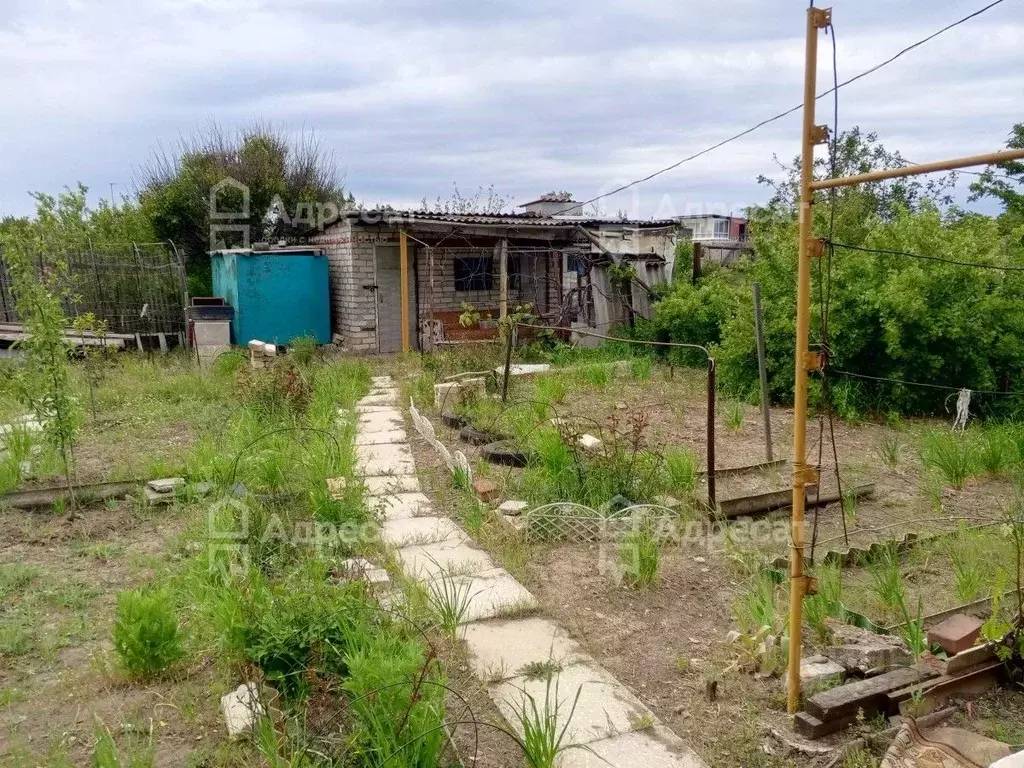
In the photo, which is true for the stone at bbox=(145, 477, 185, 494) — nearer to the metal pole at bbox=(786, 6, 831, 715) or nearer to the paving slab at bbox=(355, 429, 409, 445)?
the paving slab at bbox=(355, 429, 409, 445)

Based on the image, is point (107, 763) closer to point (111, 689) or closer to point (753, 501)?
point (111, 689)

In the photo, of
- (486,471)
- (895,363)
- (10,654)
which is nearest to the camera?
(10,654)

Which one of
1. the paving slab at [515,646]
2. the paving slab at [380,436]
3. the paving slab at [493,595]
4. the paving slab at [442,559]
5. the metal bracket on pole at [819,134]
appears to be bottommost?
the paving slab at [515,646]

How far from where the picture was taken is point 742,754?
2689 millimetres

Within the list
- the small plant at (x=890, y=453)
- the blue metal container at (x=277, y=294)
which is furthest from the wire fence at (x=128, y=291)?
→ the small plant at (x=890, y=453)

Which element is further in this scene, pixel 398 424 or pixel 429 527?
pixel 398 424

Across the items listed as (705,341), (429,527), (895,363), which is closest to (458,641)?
(429,527)

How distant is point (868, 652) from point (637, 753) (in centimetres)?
113

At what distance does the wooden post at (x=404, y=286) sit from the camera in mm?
13000

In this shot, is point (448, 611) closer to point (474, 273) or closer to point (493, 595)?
point (493, 595)

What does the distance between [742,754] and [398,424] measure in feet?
19.2

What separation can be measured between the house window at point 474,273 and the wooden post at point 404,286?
123 cm

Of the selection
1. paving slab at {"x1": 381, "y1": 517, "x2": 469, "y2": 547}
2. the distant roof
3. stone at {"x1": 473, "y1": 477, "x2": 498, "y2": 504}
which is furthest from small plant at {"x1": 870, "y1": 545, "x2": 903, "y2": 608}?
the distant roof

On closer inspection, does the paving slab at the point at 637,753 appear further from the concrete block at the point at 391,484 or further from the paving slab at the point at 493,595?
the concrete block at the point at 391,484
